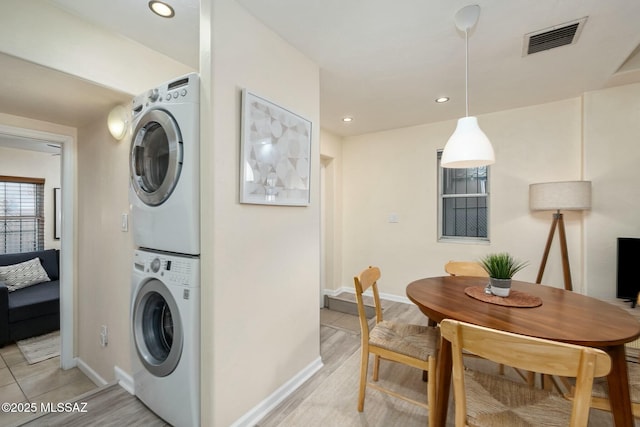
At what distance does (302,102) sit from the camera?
1.99 m

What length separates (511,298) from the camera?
1551mm

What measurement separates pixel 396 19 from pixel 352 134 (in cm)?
249

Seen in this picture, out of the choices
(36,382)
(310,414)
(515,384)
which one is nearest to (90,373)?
(36,382)

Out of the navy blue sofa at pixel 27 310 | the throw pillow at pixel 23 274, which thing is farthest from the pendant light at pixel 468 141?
the throw pillow at pixel 23 274

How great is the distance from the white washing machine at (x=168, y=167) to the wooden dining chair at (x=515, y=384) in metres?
1.34

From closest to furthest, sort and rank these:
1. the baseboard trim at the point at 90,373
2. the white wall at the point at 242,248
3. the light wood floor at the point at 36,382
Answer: the white wall at the point at 242,248
the light wood floor at the point at 36,382
the baseboard trim at the point at 90,373

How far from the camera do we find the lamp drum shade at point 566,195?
8.20ft

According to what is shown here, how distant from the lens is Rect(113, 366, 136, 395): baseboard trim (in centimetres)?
183

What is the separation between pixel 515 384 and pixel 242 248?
60.8 inches

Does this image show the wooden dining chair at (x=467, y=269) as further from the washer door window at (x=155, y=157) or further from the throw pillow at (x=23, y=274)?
the throw pillow at (x=23, y=274)

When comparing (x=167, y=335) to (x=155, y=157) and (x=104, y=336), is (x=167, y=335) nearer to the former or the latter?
(x=104, y=336)

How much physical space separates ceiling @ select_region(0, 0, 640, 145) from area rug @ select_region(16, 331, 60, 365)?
7.96 feet

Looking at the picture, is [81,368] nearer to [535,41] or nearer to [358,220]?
[358,220]

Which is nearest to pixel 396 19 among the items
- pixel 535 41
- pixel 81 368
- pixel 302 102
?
pixel 302 102
